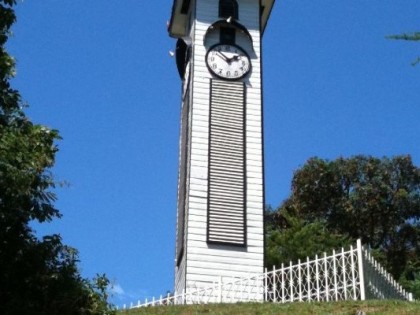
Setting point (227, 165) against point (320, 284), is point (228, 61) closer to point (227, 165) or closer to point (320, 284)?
point (227, 165)

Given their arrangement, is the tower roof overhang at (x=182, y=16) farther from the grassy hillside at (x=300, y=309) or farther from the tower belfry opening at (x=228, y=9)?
the grassy hillside at (x=300, y=309)

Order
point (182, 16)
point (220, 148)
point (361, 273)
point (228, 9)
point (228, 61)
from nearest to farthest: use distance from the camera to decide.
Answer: point (361, 273) < point (220, 148) < point (228, 61) < point (228, 9) < point (182, 16)

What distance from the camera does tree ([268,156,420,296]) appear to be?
34531 mm

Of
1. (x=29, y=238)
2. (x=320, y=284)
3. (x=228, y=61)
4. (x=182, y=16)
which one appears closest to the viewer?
(x=29, y=238)

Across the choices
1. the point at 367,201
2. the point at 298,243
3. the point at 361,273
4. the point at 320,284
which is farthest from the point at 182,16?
the point at 361,273

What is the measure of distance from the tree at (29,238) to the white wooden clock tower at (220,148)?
13.3m

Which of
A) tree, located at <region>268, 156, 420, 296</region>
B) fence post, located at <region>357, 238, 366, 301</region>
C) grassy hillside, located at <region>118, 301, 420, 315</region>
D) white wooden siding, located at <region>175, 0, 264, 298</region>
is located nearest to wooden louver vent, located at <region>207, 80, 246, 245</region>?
white wooden siding, located at <region>175, 0, 264, 298</region>

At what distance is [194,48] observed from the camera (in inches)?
1056

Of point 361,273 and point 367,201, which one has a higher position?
point 367,201

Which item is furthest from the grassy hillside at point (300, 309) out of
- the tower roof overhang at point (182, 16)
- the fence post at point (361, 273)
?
the tower roof overhang at point (182, 16)

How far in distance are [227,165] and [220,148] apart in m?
0.59

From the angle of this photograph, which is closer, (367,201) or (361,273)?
(361,273)

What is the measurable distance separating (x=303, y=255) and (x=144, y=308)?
39.3ft

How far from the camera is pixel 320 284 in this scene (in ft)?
60.1
